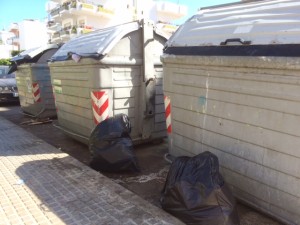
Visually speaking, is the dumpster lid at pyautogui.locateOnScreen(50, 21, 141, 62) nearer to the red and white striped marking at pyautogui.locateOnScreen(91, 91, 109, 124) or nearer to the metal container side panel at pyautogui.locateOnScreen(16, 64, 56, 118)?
the red and white striped marking at pyautogui.locateOnScreen(91, 91, 109, 124)

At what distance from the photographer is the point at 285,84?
2.44 m

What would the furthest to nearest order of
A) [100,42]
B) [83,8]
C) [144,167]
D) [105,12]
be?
[105,12]
[83,8]
[100,42]
[144,167]

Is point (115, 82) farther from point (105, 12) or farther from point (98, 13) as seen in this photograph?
point (105, 12)

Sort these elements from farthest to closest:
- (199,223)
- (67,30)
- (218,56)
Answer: (67,30) → (218,56) → (199,223)

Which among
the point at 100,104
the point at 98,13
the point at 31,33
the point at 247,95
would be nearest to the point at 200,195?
the point at 247,95

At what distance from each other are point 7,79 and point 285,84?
35.2 feet

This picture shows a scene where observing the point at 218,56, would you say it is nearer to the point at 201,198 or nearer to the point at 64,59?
the point at 201,198

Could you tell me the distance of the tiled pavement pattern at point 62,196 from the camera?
282cm

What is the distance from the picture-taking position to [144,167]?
4.29 metres

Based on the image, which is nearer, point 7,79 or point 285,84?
point 285,84

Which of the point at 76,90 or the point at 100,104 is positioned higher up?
the point at 76,90

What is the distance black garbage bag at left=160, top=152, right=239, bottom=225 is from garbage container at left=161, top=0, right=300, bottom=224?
1.13 feet

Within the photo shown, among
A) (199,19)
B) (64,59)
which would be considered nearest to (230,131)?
(199,19)

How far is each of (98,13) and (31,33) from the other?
1360 inches
